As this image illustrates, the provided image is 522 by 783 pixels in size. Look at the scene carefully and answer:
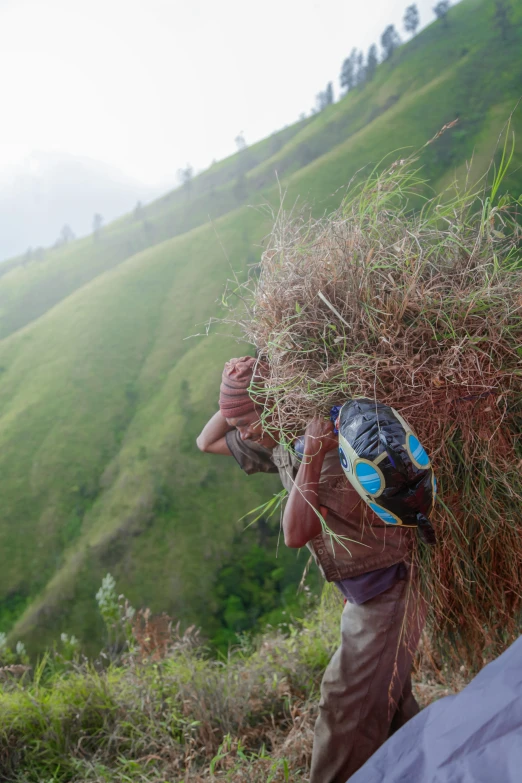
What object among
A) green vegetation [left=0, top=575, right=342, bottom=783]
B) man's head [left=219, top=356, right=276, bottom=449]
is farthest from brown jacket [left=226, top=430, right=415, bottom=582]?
green vegetation [left=0, top=575, right=342, bottom=783]

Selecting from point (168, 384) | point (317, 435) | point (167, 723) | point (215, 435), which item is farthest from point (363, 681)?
point (168, 384)

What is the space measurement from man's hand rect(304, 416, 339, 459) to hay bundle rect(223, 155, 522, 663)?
0.03m

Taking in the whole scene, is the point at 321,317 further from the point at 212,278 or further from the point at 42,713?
the point at 212,278

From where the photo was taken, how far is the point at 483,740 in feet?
2.29

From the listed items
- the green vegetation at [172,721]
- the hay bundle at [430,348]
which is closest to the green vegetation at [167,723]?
the green vegetation at [172,721]

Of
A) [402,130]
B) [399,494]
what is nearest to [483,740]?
[399,494]

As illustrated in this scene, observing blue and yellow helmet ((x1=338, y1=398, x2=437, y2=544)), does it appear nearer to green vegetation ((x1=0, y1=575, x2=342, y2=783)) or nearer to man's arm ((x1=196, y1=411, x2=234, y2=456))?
man's arm ((x1=196, y1=411, x2=234, y2=456))

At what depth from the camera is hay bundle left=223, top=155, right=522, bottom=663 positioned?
3.67 feet

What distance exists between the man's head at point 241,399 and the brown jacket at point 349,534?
0.10 meters

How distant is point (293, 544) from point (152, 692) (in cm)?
146

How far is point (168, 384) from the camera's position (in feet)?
15.8

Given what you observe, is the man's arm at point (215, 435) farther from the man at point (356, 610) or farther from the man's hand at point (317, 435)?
the man's hand at point (317, 435)

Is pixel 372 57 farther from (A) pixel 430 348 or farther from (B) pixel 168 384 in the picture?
(A) pixel 430 348

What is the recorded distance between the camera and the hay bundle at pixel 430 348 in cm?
112
